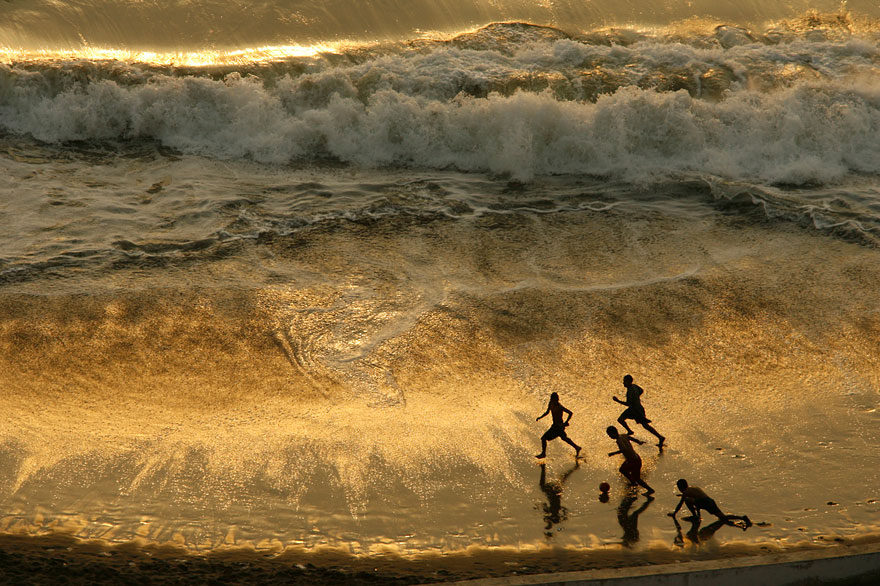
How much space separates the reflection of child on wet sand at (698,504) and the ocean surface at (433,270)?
172 mm

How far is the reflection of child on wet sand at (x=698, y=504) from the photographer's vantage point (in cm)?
725

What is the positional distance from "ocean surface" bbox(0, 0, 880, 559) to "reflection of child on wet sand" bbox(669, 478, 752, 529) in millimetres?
172

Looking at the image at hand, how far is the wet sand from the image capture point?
6.60 m

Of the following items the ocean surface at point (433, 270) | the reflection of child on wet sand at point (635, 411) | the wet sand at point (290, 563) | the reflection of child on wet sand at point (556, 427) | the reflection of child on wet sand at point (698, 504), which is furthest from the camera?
the reflection of child on wet sand at point (635, 411)

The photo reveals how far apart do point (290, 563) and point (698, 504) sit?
356cm

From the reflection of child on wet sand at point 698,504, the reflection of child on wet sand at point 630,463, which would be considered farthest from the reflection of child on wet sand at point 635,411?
the reflection of child on wet sand at point 698,504

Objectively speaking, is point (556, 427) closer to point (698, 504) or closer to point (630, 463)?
point (630, 463)

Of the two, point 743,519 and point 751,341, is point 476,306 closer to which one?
point 751,341

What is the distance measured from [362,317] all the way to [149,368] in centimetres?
273

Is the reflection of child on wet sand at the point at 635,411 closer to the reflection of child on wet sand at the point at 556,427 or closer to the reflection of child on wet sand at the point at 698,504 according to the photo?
the reflection of child on wet sand at the point at 556,427

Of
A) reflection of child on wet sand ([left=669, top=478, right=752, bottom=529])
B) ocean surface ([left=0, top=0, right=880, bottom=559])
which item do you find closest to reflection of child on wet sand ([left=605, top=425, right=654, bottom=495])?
ocean surface ([left=0, top=0, right=880, bottom=559])

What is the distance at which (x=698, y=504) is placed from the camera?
23.9 feet

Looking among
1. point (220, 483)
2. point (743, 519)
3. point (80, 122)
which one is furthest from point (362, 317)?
point (80, 122)

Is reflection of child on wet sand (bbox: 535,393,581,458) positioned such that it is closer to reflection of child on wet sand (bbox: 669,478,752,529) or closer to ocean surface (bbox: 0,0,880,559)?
ocean surface (bbox: 0,0,880,559)
